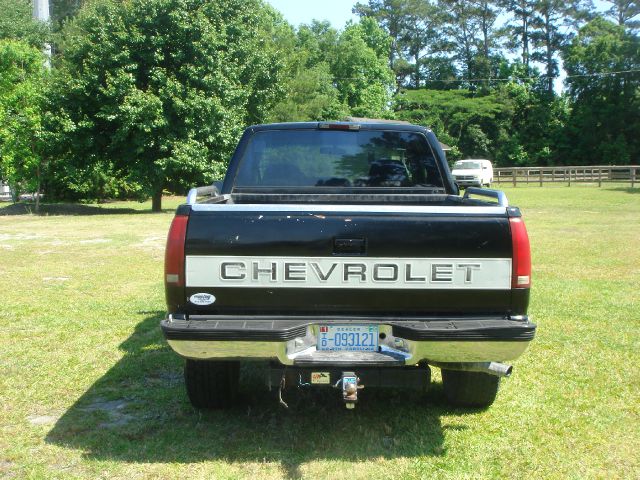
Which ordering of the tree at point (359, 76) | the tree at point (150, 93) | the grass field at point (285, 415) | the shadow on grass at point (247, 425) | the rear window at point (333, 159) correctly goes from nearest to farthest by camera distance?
1. the grass field at point (285, 415)
2. the shadow on grass at point (247, 425)
3. the rear window at point (333, 159)
4. the tree at point (150, 93)
5. the tree at point (359, 76)

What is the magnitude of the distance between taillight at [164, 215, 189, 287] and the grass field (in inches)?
41.5

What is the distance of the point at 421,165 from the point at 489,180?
41627 mm

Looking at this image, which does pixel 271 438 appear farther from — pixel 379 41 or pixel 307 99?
pixel 379 41

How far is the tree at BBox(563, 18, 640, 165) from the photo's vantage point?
57.5 metres

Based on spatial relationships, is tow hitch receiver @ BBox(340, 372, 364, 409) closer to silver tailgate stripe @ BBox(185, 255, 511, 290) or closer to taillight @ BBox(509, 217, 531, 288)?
silver tailgate stripe @ BBox(185, 255, 511, 290)

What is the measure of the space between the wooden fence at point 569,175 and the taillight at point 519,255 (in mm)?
42611

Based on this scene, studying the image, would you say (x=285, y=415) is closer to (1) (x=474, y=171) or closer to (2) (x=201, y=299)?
(2) (x=201, y=299)

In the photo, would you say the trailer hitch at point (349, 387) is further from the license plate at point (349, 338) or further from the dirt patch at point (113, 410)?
the dirt patch at point (113, 410)

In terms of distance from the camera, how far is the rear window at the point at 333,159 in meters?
5.48

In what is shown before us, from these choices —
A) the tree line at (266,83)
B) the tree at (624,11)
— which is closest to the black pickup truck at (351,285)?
the tree line at (266,83)

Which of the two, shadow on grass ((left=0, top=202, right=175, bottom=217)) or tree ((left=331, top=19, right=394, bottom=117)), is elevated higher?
tree ((left=331, top=19, right=394, bottom=117))

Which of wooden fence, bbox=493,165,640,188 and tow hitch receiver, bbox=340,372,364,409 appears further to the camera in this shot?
wooden fence, bbox=493,165,640,188

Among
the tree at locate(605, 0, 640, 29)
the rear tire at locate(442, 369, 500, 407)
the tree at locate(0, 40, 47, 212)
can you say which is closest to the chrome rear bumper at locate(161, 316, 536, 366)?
the rear tire at locate(442, 369, 500, 407)

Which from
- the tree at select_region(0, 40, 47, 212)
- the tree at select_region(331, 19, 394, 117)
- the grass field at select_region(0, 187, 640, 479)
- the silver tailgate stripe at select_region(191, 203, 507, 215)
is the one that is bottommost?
the grass field at select_region(0, 187, 640, 479)
